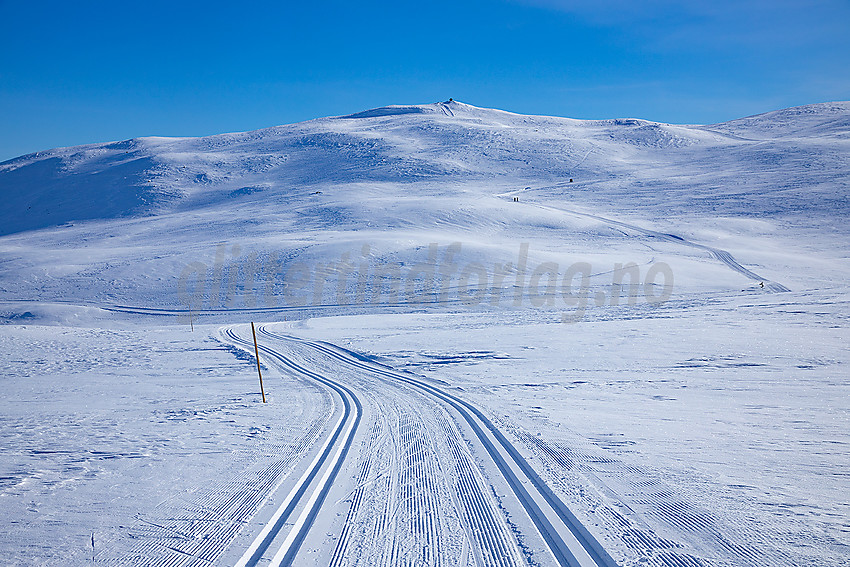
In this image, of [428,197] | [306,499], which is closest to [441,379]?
[306,499]

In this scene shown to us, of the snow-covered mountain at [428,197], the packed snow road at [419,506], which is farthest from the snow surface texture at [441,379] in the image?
the snow-covered mountain at [428,197]

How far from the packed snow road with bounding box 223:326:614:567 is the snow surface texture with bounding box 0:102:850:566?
46 millimetres

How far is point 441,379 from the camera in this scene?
14180 millimetres

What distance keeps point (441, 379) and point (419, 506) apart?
849 cm

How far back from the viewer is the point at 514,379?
45.3 feet

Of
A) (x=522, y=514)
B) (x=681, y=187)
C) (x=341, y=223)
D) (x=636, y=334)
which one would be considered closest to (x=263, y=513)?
(x=522, y=514)

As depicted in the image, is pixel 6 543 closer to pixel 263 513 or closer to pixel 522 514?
pixel 263 513

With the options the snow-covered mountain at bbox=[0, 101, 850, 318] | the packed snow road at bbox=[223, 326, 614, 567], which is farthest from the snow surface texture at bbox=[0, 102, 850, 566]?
the snow-covered mountain at bbox=[0, 101, 850, 318]

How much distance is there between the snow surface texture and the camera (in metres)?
5.20

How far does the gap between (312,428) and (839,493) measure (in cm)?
768

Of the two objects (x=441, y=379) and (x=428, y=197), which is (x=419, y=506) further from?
(x=428, y=197)

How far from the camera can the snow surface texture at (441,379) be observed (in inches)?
205

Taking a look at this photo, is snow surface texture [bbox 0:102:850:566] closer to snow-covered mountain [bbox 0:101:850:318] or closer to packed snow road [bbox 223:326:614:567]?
packed snow road [bbox 223:326:614:567]

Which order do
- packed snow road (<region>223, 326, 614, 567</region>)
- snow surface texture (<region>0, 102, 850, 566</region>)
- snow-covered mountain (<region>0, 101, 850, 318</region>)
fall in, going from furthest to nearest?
snow-covered mountain (<region>0, 101, 850, 318</region>) → snow surface texture (<region>0, 102, 850, 566</region>) → packed snow road (<region>223, 326, 614, 567</region>)
